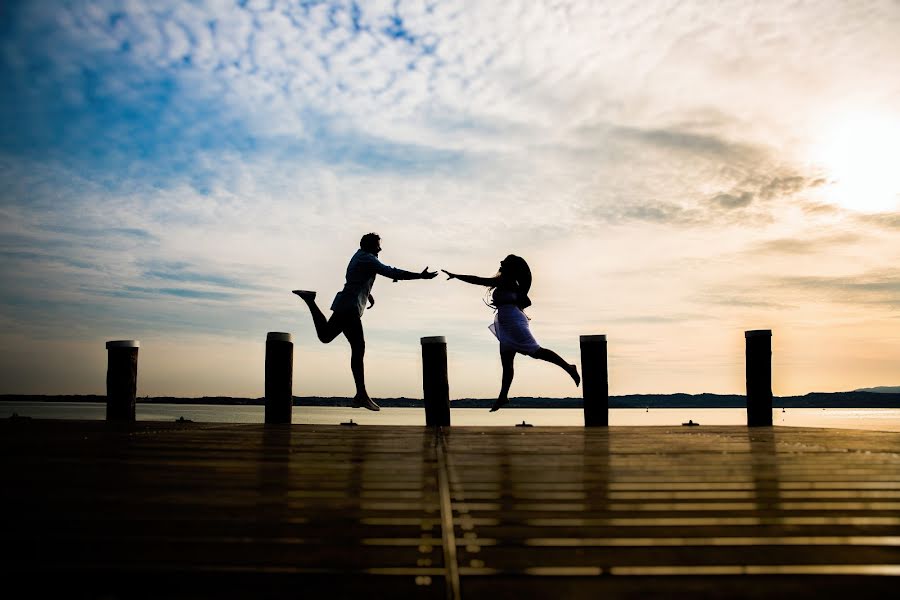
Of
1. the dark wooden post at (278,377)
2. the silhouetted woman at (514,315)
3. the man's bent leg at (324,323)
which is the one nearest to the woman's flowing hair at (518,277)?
the silhouetted woman at (514,315)

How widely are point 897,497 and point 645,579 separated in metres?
1.94

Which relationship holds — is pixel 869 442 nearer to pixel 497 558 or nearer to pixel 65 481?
pixel 497 558

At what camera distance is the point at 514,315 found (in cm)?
1060

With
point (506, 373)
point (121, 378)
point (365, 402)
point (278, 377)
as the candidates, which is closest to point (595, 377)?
point (506, 373)

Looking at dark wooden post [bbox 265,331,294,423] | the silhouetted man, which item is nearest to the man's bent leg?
the silhouetted man

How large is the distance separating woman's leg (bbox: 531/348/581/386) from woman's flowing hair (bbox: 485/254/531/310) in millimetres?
757

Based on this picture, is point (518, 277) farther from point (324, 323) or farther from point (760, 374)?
point (760, 374)

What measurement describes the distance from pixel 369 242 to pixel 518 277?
239 centimetres

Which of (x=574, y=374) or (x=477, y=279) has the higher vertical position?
(x=477, y=279)

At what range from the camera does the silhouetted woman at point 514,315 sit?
10.6 m

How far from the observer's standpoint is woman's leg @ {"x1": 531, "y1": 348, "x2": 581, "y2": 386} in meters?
10.7

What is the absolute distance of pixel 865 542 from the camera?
212 centimetres

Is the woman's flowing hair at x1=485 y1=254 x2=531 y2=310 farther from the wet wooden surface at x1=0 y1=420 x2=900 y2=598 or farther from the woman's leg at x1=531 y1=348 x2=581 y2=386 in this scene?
the wet wooden surface at x1=0 y1=420 x2=900 y2=598

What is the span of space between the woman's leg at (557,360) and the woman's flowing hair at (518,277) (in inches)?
29.8
